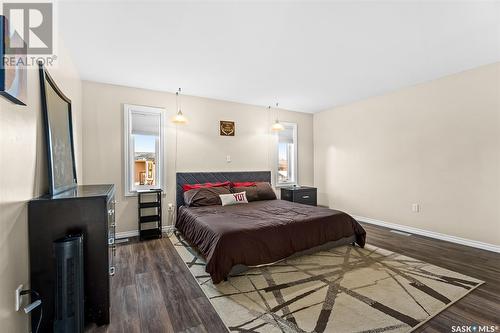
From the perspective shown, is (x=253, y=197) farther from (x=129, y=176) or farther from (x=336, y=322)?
(x=336, y=322)

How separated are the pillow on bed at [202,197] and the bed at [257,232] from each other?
0.15m

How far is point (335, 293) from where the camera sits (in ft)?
7.13

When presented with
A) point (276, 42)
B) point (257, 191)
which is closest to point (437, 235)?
point (257, 191)

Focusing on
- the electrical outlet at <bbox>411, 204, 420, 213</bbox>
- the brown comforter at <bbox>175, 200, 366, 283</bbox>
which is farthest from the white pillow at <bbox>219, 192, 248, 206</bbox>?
the electrical outlet at <bbox>411, 204, 420, 213</bbox>

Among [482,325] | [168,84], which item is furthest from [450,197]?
[168,84]

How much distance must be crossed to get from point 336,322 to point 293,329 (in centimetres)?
36

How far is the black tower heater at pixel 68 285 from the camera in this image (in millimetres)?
1535

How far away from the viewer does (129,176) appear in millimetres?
3934

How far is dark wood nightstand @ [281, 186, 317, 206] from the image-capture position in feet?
16.6

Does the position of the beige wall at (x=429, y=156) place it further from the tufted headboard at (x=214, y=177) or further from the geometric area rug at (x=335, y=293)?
the tufted headboard at (x=214, y=177)

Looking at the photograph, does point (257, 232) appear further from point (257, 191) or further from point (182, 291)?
point (257, 191)

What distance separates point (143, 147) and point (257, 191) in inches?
90.9

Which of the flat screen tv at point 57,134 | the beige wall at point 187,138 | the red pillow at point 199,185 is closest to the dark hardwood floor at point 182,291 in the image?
the red pillow at point 199,185

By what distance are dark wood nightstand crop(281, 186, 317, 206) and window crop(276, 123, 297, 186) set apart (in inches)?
18.2
